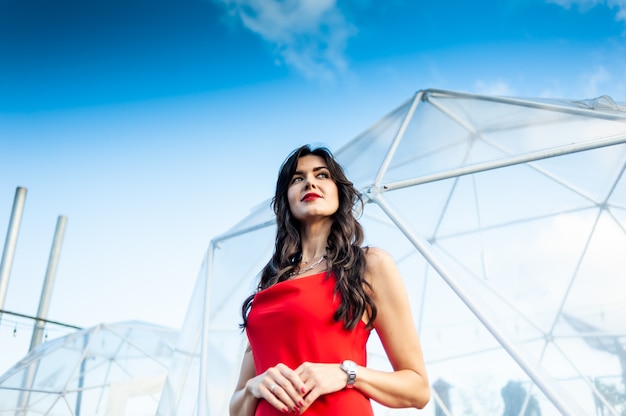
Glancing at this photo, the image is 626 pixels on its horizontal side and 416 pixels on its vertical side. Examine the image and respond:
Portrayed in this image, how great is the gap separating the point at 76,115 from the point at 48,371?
8.84 meters

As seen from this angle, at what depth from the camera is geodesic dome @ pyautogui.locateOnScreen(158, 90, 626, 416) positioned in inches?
218

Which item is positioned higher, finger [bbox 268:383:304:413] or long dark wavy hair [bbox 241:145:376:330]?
long dark wavy hair [bbox 241:145:376:330]

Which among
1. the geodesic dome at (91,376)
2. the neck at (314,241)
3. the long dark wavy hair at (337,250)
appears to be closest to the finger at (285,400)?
the long dark wavy hair at (337,250)

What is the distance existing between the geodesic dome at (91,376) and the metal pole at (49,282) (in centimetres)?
540

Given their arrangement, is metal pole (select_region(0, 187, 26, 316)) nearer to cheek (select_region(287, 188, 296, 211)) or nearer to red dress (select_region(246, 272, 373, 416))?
cheek (select_region(287, 188, 296, 211))

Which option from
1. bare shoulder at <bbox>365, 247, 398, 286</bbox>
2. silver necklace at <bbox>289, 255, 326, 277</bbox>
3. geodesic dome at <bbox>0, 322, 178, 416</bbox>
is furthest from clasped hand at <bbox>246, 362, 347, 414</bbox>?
geodesic dome at <bbox>0, 322, 178, 416</bbox>

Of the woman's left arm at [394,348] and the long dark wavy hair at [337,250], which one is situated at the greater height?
the long dark wavy hair at [337,250]

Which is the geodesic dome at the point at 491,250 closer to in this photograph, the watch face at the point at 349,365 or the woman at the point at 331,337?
the woman at the point at 331,337

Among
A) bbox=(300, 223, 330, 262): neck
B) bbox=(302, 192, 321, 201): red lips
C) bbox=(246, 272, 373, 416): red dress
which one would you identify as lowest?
bbox=(246, 272, 373, 416): red dress

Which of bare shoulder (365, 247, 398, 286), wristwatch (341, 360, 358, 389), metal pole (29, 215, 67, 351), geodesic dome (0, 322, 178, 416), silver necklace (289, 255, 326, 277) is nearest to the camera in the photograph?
wristwatch (341, 360, 358, 389)

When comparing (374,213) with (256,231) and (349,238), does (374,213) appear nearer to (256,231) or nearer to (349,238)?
(256,231)

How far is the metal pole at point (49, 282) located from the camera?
21844 millimetres

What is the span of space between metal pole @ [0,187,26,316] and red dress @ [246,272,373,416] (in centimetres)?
2221

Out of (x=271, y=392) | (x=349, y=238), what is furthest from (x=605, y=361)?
(x=271, y=392)
